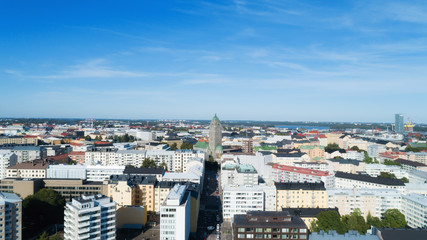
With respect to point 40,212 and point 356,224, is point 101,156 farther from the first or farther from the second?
point 356,224

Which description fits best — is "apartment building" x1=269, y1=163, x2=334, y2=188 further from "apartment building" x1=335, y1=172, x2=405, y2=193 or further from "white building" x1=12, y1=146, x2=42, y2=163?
"white building" x1=12, y1=146, x2=42, y2=163

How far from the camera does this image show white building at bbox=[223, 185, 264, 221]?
134 ft

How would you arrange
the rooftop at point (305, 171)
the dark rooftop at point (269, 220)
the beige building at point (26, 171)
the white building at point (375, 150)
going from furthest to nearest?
the white building at point (375, 150)
the beige building at point (26, 171)
the rooftop at point (305, 171)
the dark rooftop at point (269, 220)

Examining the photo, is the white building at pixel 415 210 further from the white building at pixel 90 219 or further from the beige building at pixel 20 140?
the beige building at pixel 20 140

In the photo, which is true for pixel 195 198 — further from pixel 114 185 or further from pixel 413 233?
pixel 413 233

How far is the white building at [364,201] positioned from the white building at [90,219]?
2680 cm

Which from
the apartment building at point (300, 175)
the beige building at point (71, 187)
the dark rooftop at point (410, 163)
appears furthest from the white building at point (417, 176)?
the beige building at point (71, 187)

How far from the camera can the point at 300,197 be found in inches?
1727

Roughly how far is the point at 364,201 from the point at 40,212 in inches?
1490

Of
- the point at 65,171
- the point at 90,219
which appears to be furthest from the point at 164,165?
the point at 90,219

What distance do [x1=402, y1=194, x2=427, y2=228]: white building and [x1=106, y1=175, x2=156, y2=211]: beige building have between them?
31.4m

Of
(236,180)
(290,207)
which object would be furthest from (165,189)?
(290,207)

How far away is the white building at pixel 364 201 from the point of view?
43000mm

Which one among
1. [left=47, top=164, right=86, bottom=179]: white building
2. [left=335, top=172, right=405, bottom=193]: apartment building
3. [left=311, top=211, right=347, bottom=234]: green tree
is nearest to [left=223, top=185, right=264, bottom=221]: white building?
[left=311, top=211, right=347, bottom=234]: green tree
